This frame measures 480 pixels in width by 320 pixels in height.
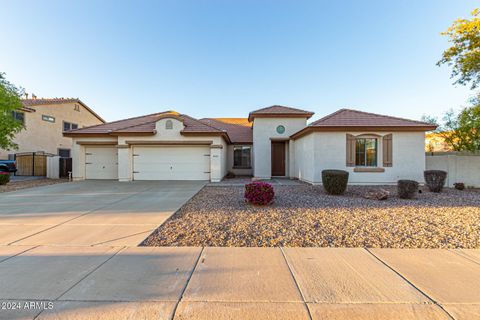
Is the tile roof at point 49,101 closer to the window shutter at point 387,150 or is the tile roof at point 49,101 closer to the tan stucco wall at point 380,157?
the tan stucco wall at point 380,157

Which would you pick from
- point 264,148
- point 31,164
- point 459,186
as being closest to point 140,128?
point 264,148

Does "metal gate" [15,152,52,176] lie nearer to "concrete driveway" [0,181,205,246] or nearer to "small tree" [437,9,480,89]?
"concrete driveway" [0,181,205,246]

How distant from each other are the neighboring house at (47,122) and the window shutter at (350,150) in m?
26.9

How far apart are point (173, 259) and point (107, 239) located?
1.75 meters

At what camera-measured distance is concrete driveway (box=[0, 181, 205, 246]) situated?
13.9 feet

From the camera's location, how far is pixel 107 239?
13.9 ft

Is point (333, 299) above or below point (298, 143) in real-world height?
below

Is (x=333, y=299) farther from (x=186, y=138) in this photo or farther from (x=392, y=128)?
(x=186, y=138)

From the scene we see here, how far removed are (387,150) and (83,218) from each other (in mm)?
13140

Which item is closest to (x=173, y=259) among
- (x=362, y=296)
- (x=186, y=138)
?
(x=362, y=296)

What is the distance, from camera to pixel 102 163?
14.6m

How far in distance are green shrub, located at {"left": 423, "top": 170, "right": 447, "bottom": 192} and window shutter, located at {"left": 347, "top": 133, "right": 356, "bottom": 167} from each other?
3.12 metres

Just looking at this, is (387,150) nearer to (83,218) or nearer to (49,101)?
(83,218)

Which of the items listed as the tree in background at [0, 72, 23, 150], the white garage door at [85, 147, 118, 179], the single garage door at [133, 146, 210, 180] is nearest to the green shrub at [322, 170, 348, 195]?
the single garage door at [133, 146, 210, 180]
